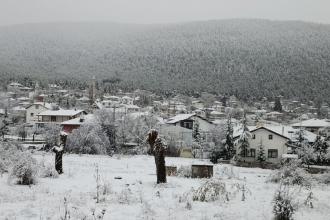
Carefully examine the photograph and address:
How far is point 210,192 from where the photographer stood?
591 inches

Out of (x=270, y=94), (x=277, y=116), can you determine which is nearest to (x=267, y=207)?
(x=277, y=116)

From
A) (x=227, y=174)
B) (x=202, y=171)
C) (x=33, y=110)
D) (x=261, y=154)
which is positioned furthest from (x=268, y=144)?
(x=33, y=110)

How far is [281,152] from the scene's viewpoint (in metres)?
59.4

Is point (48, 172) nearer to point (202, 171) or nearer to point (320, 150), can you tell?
point (202, 171)

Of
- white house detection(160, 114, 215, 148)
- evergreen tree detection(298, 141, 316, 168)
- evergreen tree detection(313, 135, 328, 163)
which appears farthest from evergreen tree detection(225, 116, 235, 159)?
white house detection(160, 114, 215, 148)

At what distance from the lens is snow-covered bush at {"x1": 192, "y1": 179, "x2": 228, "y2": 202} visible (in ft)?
47.4

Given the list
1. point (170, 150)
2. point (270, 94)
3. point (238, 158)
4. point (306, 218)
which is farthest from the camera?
point (270, 94)

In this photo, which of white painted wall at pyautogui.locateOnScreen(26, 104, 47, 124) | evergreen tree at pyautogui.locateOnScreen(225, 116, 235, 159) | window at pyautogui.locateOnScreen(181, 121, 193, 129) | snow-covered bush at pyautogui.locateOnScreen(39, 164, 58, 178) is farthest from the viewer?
white painted wall at pyautogui.locateOnScreen(26, 104, 47, 124)

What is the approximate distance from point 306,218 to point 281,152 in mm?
48480

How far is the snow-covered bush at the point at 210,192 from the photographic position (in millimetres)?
14437

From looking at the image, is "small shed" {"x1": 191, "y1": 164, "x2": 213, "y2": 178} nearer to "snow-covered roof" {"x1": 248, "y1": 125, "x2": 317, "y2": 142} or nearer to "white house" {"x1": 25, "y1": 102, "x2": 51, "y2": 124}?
"snow-covered roof" {"x1": 248, "y1": 125, "x2": 317, "y2": 142}

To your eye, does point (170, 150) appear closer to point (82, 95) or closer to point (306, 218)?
point (306, 218)

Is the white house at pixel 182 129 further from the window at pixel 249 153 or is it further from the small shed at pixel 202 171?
the small shed at pixel 202 171

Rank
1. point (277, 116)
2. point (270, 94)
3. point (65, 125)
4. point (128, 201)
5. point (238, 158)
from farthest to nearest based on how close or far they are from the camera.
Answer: point (270, 94)
point (277, 116)
point (65, 125)
point (238, 158)
point (128, 201)
